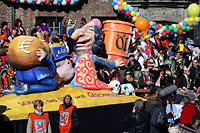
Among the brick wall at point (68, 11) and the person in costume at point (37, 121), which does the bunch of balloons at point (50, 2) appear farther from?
the person in costume at point (37, 121)

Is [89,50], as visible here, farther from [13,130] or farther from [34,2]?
[34,2]

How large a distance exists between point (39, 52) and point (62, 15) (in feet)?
29.4

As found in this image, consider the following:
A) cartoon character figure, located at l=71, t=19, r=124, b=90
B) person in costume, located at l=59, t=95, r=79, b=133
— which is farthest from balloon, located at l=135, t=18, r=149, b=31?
person in costume, located at l=59, t=95, r=79, b=133

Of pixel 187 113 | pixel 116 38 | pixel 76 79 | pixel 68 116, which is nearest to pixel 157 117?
pixel 187 113

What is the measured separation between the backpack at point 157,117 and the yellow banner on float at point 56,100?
1.28 m

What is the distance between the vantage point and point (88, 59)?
8.14 m

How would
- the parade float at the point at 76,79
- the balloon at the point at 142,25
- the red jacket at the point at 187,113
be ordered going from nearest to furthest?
the parade float at the point at 76,79 < the red jacket at the point at 187,113 < the balloon at the point at 142,25

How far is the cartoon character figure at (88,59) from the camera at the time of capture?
799 cm

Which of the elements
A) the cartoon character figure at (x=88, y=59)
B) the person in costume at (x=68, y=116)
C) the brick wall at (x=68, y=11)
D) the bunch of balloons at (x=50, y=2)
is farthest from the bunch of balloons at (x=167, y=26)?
the person in costume at (x=68, y=116)

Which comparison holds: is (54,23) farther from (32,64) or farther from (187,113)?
(187,113)

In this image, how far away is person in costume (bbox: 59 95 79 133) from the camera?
20.4 ft

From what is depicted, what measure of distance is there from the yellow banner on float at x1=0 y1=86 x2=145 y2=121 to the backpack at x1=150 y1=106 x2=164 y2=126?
1279mm

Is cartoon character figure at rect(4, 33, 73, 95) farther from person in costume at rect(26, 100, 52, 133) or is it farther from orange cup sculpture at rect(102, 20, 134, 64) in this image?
orange cup sculpture at rect(102, 20, 134, 64)

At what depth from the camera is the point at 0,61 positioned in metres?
9.98
